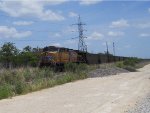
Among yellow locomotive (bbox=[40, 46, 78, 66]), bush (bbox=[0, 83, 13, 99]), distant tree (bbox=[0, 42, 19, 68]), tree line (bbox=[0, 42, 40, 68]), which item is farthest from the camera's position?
distant tree (bbox=[0, 42, 19, 68])

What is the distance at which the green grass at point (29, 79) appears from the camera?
25.1m

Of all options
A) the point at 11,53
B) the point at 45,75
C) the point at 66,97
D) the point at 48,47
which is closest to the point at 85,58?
the point at 11,53

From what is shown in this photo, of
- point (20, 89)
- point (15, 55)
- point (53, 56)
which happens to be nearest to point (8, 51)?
point (15, 55)

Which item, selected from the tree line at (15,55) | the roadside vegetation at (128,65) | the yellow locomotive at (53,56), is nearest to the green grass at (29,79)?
the yellow locomotive at (53,56)

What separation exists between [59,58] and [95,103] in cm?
2626

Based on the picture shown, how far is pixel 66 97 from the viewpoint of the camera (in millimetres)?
22203

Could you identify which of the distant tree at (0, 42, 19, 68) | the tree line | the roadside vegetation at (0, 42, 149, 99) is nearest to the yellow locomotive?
the roadside vegetation at (0, 42, 149, 99)

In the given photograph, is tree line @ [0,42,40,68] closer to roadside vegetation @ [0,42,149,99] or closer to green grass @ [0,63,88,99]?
roadside vegetation @ [0,42,149,99]

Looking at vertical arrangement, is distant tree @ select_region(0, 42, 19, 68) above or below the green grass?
above

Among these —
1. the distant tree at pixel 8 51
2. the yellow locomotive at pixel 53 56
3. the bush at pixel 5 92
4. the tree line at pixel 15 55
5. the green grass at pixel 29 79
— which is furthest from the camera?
the distant tree at pixel 8 51

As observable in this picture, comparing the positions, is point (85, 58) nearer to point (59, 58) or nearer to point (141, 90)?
point (59, 58)

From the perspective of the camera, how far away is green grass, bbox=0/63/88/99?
2512 cm

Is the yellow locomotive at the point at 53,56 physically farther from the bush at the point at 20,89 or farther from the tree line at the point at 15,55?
the bush at the point at 20,89

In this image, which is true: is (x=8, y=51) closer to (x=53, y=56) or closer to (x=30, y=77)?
(x=53, y=56)
